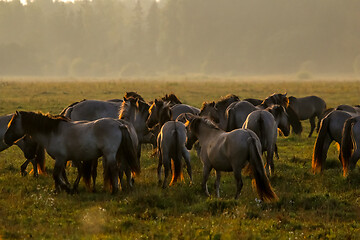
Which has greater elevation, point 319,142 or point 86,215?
point 319,142

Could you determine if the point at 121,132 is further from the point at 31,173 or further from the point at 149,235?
the point at 31,173

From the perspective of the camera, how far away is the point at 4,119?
12016 mm

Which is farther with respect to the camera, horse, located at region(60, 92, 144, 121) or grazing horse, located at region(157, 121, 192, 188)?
horse, located at region(60, 92, 144, 121)

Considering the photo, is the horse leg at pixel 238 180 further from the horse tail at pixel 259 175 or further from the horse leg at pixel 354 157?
the horse leg at pixel 354 157

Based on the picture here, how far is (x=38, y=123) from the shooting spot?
10.3 meters

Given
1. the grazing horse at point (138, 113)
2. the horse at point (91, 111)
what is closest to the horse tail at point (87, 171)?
the grazing horse at point (138, 113)

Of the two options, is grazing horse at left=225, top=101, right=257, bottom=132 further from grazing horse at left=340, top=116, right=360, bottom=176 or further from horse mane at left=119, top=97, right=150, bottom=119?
grazing horse at left=340, top=116, right=360, bottom=176

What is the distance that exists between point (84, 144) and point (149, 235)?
2941 millimetres

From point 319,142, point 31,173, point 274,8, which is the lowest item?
point 31,173

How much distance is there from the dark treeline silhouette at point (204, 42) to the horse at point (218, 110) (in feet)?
363

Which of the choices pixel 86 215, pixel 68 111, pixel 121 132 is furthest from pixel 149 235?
pixel 68 111

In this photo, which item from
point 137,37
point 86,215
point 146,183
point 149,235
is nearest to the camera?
point 149,235

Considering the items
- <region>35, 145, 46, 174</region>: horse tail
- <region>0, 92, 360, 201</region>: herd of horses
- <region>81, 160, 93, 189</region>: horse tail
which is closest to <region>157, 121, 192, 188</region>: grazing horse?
<region>0, 92, 360, 201</region>: herd of horses

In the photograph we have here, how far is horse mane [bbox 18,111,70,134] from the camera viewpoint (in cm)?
1024
